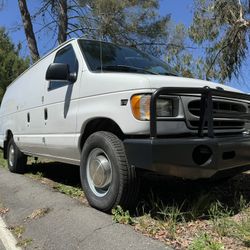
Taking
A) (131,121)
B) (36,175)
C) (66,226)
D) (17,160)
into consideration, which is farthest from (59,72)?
(17,160)

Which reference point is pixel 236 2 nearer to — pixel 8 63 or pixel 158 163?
pixel 158 163

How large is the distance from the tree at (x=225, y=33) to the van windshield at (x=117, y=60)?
252 inches

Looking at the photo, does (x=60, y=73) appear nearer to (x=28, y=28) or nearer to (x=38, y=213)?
(x=38, y=213)

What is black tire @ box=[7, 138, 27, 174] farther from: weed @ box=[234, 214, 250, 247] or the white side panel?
weed @ box=[234, 214, 250, 247]

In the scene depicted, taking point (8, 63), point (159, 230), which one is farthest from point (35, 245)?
point (8, 63)

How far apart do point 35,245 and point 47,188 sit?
258 centimetres

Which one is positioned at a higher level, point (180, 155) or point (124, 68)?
point (124, 68)

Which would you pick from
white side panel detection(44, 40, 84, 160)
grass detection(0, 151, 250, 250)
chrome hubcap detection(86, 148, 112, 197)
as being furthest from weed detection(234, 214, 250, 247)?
white side panel detection(44, 40, 84, 160)

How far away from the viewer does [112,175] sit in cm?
484

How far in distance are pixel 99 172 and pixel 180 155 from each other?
1169mm

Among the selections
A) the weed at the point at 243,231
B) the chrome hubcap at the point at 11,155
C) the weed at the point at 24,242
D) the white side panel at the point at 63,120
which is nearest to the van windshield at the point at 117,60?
the white side panel at the point at 63,120

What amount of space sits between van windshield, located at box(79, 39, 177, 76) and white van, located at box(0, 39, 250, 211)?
13mm

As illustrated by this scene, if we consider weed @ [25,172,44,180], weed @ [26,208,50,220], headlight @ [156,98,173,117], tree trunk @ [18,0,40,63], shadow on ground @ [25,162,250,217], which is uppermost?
tree trunk @ [18,0,40,63]

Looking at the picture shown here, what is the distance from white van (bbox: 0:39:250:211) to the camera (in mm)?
4391
